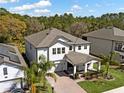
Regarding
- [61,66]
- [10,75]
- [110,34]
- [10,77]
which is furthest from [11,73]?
[110,34]

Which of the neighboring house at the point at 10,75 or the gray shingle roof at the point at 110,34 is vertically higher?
the gray shingle roof at the point at 110,34

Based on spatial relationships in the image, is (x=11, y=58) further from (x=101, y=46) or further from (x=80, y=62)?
(x=101, y=46)

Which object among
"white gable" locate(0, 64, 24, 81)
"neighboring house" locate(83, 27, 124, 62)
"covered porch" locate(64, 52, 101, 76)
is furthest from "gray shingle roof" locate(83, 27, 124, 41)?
"white gable" locate(0, 64, 24, 81)

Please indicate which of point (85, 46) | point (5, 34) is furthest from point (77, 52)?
point (5, 34)

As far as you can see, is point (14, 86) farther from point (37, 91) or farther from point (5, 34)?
point (5, 34)

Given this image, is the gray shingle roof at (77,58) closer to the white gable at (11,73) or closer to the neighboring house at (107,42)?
the neighboring house at (107,42)

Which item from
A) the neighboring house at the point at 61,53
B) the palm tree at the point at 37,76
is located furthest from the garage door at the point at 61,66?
the palm tree at the point at 37,76

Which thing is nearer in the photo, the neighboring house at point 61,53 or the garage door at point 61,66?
the neighboring house at point 61,53
